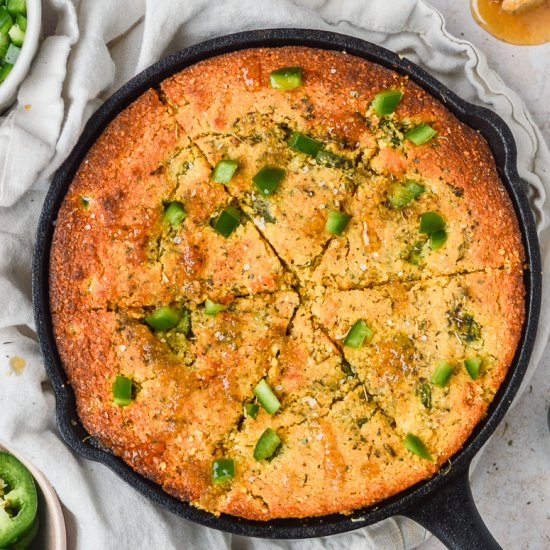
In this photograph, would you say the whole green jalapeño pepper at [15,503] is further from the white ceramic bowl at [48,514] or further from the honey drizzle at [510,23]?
the honey drizzle at [510,23]

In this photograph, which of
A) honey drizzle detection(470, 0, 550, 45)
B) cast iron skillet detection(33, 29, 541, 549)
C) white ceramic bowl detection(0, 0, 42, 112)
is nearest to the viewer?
cast iron skillet detection(33, 29, 541, 549)

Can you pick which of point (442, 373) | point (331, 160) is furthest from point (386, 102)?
point (442, 373)

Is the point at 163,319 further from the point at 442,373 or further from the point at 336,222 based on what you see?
the point at 442,373

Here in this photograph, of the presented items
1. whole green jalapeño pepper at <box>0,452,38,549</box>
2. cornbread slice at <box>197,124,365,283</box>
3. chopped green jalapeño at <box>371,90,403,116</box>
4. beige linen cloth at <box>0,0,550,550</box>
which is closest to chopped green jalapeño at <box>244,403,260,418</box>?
cornbread slice at <box>197,124,365,283</box>

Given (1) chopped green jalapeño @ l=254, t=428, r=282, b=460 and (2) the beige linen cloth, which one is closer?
(1) chopped green jalapeño @ l=254, t=428, r=282, b=460

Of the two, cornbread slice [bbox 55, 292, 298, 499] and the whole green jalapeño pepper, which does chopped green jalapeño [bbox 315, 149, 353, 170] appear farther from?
the whole green jalapeño pepper

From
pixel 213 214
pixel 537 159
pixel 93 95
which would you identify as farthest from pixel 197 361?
pixel 537 159

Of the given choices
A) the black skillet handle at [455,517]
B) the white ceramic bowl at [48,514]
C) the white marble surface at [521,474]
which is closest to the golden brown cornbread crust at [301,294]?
the black skillet handle at [455,517]

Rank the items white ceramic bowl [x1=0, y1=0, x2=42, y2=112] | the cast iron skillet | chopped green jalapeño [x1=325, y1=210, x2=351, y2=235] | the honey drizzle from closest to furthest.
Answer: chopped green jalapeño [x1=325, y1=210, x2=351, y2=235] → the cast iron skillet → white ceramic bowl [x1=0, y1=0, x2=42, y2=112] → the honey drizzle
